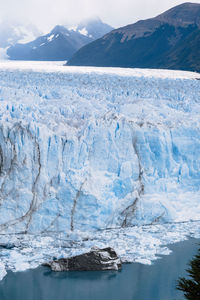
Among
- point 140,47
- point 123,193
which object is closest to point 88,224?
point 123,193

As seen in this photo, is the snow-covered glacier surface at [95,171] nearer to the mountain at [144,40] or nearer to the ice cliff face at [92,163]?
the ice cliff face at [92,163]

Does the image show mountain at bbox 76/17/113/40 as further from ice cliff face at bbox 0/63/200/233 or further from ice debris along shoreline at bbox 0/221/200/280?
ice debris along shoreline at bbox 0/221/200/280

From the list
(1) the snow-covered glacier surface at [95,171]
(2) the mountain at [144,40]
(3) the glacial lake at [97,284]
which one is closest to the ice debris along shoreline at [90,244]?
(1) the snow-covered glacier surface at [95,171]

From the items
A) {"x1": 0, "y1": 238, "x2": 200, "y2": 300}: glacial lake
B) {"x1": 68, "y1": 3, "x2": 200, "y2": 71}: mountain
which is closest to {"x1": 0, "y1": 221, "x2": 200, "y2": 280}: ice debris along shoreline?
{"x1": 0, "y1": 238, "x2": 200, "y2": 300}: glacial lake

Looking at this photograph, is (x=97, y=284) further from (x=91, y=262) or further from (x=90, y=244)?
(x=90, y=244)

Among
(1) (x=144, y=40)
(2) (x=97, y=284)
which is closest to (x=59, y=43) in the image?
(1) (x=144, y=40)
